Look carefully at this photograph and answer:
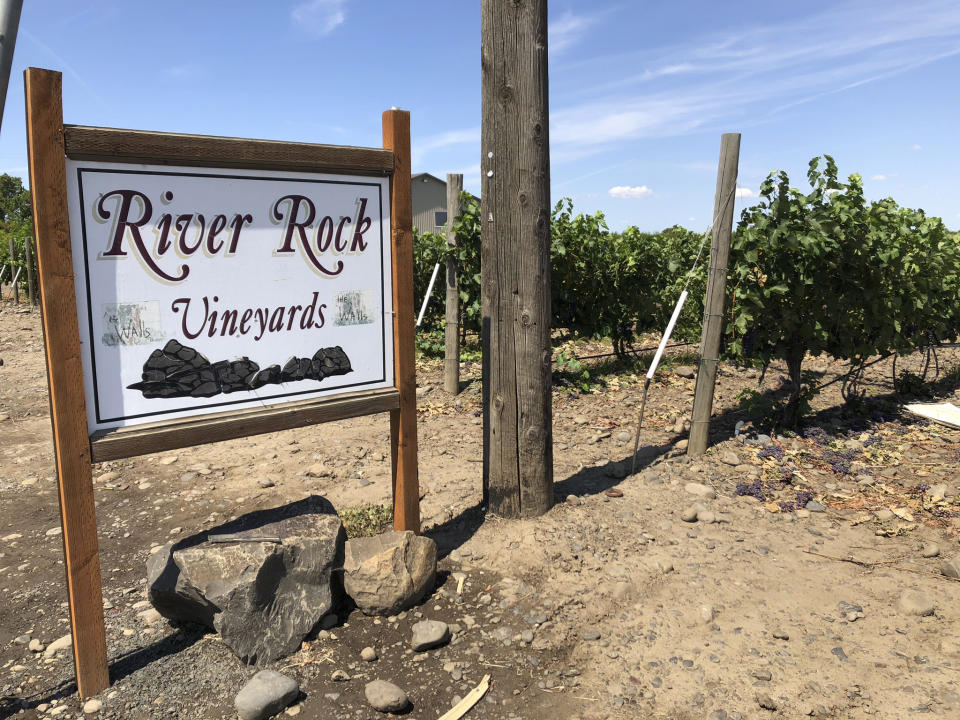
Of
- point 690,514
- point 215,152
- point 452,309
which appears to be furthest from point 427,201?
point 215,152

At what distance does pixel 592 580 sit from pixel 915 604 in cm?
155

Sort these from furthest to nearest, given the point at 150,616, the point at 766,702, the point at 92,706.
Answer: the point at 150,616 < the point at 92,706 < the point at 766,702

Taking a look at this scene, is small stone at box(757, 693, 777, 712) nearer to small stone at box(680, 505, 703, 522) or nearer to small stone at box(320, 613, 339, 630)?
small stone at box(680, 505, 703, 522)

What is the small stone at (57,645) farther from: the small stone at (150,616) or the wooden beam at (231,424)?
the wooden beam at (231,424)

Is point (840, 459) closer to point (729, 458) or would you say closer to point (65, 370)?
point (729, 458)

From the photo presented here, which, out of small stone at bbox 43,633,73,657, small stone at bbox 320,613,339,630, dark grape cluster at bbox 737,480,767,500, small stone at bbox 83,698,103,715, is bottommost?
small stone at bbox 83,698,103,715

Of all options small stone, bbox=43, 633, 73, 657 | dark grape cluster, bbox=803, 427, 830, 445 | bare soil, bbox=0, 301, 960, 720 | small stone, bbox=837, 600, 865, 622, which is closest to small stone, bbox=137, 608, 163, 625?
bare soil, bbox=0, 301, 960, 720

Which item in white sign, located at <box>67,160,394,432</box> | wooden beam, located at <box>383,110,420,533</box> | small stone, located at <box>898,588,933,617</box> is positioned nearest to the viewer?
white sign, located at <box>67,160,394,432</box>

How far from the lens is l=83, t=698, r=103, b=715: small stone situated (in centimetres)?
279

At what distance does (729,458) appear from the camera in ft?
17.7

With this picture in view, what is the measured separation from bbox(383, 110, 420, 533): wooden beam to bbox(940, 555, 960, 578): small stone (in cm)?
287

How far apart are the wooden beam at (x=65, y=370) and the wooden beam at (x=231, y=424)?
12 cm

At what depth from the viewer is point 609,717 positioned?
271 cm

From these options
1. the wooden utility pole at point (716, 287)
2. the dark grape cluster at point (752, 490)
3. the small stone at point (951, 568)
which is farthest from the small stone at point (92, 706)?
the wooden utility pole at point (716, 287)
